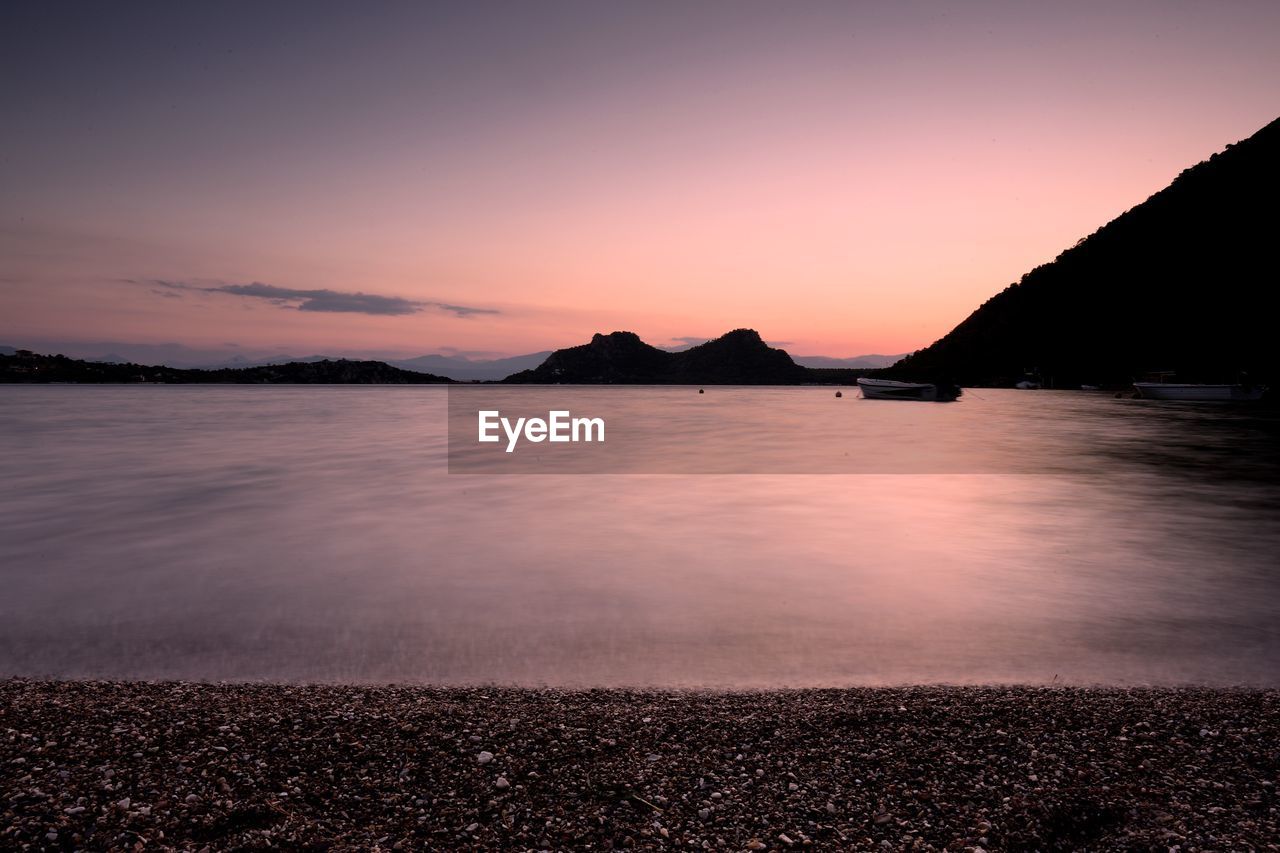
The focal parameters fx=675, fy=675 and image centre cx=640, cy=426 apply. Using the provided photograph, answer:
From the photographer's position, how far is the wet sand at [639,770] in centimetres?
427

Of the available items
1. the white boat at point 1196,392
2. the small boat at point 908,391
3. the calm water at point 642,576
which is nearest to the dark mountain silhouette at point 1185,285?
the white boat at point 1196,392

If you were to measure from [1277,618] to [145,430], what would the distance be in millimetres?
59468

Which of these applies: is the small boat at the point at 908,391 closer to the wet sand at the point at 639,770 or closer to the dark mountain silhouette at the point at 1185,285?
the dark mountain silhouette at the point at 1185,285

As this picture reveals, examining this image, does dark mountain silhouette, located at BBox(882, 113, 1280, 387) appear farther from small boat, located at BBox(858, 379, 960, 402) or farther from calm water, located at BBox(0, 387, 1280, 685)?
calm water, located at BBox(0, 387, 1280, 685)

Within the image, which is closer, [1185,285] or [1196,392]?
[1196,392]

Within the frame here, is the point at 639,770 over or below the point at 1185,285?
below

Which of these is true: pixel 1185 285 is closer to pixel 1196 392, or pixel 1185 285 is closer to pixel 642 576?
pixel 1196 392

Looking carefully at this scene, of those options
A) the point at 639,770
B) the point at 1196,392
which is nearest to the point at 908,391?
the point at 1196,392

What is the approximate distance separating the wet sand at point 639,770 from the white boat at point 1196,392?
105 meters

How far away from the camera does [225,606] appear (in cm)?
1023

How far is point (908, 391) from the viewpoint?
109625 millimetres

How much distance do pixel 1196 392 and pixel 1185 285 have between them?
175 ft

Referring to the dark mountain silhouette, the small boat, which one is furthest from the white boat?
the small boat

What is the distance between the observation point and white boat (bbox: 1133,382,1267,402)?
8544cm
